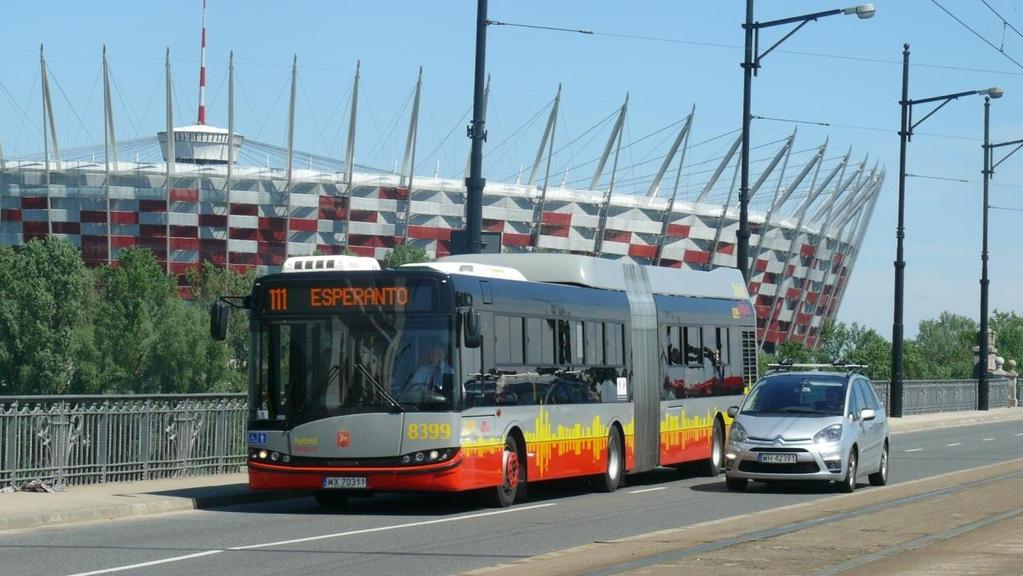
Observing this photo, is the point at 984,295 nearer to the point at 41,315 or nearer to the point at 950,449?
the point at 950,449

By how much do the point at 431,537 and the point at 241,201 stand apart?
81.0 meters

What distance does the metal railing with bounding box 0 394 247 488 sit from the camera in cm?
1922

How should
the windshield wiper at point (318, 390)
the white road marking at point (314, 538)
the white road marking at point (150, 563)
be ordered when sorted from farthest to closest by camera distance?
the windshield wiper at point (318, 390) → the white road marking at point (314, 538) → the white road marking at point (150, 563)

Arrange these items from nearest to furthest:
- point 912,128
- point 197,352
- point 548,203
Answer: point 912,128
point 197,352
point 548,203

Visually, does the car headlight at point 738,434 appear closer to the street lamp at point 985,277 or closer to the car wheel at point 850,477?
the car wheel at point 850,477

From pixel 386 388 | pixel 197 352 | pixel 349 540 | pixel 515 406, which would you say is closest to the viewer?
pixel 349 540

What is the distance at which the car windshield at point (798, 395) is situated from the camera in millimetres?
21859

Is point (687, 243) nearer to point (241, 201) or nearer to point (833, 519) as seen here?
point (241, 201)

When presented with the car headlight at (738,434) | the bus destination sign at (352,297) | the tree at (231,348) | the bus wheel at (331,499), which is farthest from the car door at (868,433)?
the tree at (231,348)

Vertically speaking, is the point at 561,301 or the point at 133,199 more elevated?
the point at 133,199

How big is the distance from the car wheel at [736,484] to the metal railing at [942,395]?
104ft

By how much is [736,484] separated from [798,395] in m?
1.48

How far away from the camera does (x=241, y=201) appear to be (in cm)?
9438

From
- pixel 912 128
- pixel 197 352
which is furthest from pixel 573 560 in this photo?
pixel 197 352
